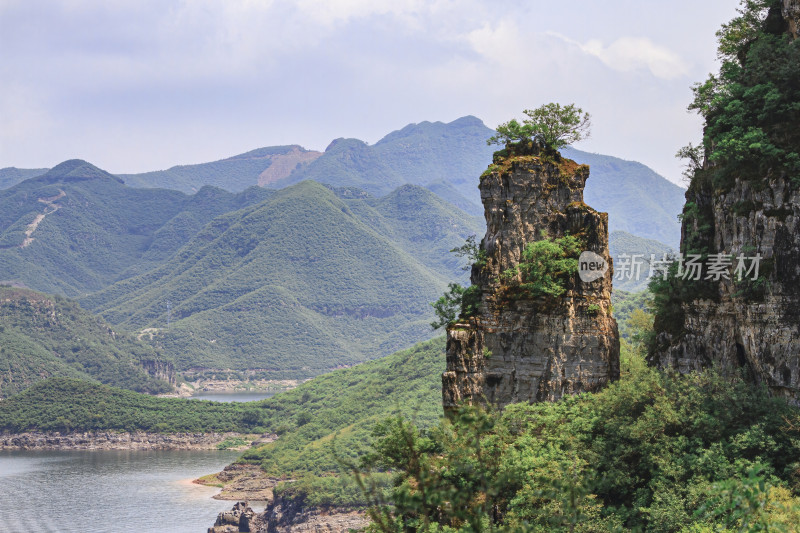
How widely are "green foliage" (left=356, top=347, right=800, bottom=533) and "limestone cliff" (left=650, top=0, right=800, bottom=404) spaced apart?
1095 mm

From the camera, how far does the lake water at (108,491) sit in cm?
10219

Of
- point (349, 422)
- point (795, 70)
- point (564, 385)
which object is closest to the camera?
point (795, 70)

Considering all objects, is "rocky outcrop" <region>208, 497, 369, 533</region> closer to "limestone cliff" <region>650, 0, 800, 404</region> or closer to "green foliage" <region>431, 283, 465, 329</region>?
"green foliage" <region>431, 283, 465, 329</region>

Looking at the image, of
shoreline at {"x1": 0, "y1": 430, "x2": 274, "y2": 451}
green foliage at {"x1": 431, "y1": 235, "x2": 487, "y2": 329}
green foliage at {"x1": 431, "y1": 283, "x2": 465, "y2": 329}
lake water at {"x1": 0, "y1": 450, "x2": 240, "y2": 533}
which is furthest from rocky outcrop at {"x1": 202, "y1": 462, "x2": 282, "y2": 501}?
green foliage at {"x1": 431, "y1": 235, "x2": 487, "y2": 329}

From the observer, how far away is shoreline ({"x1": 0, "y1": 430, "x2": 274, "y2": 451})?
160 meters

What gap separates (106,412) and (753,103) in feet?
494

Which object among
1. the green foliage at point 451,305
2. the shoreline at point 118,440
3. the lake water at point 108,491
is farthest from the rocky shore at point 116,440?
the green foliage at point 451,305

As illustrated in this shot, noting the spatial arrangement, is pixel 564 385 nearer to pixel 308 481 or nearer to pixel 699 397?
pixel 699 397

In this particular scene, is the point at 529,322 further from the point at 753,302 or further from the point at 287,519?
the point at 287,519

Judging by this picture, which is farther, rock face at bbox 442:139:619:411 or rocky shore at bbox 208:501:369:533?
rocky shore at bbox 208:501:369:533

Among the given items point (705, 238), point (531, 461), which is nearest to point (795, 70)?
point (705, 238)

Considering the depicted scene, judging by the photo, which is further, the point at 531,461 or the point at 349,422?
the point at 349,422

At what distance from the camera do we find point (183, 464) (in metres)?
144

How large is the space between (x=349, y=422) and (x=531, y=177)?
9182cm
